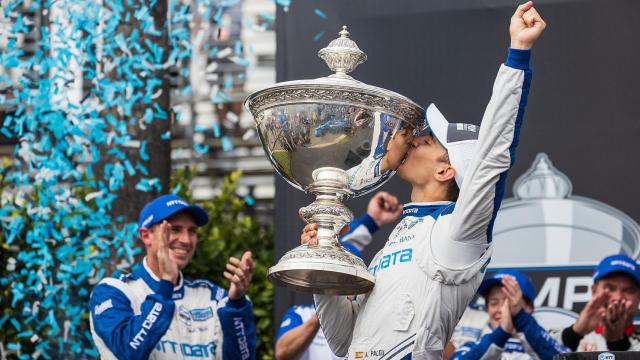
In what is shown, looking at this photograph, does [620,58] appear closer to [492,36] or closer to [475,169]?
[492,36]

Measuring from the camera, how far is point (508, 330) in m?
5.35

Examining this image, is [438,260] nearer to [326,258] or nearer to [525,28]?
[326,258]

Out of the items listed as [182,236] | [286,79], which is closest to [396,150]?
[182,236]

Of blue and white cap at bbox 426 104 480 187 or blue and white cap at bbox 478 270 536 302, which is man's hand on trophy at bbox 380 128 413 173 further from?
blue and white cap at bbox 478 270 536 302

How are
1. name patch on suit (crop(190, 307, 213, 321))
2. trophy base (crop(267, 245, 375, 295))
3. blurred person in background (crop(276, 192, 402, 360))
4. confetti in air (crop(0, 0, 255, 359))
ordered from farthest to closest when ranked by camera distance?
1. confetti in air (crop(0, 0, 255, 359))
2. name patch on suit (crop(190, 307, 213, 321))
3. blurred person in background (crop(276, 192, 402, 360))
4. trophy base (crop(267, 245, 375, 295))

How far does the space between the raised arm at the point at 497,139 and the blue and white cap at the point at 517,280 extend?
1.96 metres

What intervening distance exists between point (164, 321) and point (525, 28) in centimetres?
223

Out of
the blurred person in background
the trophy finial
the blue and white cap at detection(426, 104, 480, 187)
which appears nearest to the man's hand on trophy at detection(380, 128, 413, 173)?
the blue and white cap at detection(426, 104, 480, 187)

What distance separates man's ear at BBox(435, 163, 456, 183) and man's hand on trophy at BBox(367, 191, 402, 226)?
4.82 feet

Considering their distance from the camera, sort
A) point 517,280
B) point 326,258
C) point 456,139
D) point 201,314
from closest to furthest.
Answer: point 326,258 → point 456,139 → point 201,314 → point 517,280

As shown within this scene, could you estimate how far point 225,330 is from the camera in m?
5.40

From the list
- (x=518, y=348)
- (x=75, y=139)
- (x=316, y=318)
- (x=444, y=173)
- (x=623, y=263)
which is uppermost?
(x=75, y=139)

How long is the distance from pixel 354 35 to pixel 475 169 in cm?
284

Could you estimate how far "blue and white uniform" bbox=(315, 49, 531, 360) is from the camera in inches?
150
